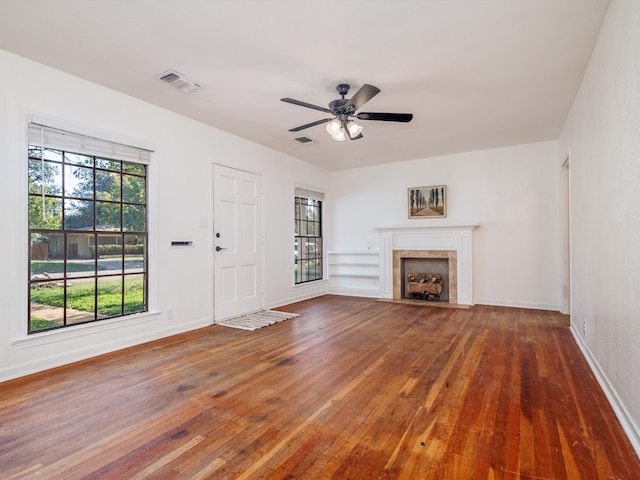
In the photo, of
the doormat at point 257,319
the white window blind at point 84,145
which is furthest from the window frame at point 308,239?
the white window blind at point 84,145

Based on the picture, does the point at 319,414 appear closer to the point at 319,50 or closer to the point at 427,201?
the point at 319,50

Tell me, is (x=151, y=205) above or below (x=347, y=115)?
below

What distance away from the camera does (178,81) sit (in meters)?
3.27

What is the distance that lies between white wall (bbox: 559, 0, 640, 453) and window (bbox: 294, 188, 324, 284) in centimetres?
438

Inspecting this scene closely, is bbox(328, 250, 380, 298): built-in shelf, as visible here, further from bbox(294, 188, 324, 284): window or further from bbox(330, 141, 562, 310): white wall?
bbox(330, 141, 562, 310): white wall

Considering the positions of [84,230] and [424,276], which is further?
[424,276]

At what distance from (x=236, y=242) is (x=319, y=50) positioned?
9.87 feet

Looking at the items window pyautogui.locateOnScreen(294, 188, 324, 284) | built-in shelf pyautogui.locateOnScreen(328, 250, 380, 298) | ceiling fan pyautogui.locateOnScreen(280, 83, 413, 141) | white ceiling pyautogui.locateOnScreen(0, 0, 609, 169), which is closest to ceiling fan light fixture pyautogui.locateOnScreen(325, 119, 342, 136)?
ceiling fan pyautogui.locateOnScreen(280, 83, 413, 141)

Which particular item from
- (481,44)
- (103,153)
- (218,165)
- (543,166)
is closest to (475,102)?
(481,44)

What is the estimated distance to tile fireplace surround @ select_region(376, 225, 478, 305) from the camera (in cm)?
582

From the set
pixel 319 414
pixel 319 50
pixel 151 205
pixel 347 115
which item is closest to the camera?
pixel 319 414

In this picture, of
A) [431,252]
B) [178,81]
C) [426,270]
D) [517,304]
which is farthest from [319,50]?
[517,304]

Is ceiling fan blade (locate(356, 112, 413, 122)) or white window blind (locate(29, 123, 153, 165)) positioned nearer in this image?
white window blind (locate(29, 123, 153, 165))

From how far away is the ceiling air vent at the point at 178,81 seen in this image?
3.14m
